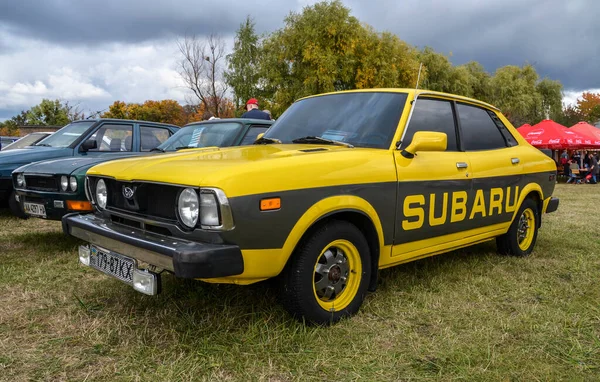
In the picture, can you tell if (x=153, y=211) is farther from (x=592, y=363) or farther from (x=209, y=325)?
(x=592, y=363)

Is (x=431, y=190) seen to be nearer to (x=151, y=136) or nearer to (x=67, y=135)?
(x=151, y=136)

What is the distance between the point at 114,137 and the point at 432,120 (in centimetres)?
501

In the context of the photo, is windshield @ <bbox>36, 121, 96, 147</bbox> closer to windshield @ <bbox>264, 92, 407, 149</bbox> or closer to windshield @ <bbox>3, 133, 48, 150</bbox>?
windshield @ <bbox>3, 133, 48, 150</bbox>

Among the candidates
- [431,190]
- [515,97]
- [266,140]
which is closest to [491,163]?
[431,190]

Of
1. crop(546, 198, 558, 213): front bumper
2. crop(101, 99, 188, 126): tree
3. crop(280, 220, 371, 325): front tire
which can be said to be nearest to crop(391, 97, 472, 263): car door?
crop(280, 220, 371, 325): front tire

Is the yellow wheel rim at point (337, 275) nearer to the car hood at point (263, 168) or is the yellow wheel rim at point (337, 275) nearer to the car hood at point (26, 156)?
the car hood at point (263, 168)

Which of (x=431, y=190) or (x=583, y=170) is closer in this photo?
(x=431, y=190)

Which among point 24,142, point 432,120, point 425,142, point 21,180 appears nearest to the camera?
point 425,142

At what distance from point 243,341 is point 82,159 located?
3498 millimetres

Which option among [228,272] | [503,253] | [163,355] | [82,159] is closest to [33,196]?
[82,159]

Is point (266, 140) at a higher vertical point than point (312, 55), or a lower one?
lower

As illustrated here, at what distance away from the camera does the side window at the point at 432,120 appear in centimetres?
356

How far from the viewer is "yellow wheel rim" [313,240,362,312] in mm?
2914

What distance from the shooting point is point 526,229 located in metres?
5.03
